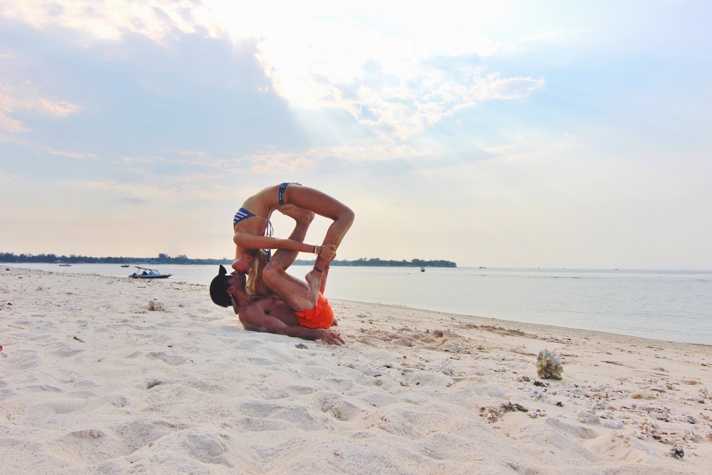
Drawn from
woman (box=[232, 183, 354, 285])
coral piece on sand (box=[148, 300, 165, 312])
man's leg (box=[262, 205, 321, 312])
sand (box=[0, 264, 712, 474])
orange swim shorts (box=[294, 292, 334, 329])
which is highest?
woman (box=[232, 183, 354, 285])

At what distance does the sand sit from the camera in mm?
1927

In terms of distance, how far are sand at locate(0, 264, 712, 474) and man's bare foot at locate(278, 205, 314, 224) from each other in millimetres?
1499

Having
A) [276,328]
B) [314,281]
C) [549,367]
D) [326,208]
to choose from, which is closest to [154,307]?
[276,328]

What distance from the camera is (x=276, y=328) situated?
17.1 ft

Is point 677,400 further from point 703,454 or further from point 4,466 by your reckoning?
point 4,466

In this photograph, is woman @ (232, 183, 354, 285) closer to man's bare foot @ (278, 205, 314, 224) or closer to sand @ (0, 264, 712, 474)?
man's bare foot @ (278, 205, 314, 224)

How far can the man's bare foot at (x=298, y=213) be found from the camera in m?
5.36

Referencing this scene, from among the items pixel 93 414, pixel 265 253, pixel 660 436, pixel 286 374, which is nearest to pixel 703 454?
pixel 660 436

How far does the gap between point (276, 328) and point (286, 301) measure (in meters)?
0.37

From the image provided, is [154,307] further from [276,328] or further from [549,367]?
[549,367]

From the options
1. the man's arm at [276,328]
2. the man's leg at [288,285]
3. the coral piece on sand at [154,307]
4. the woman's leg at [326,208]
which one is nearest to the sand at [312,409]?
the man's arm at [276,328]

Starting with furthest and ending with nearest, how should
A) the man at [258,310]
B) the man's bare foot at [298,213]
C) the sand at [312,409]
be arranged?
1. the man's bare foot at [298,213]
2. the man at [258,310]
3. the sand at [312,409]

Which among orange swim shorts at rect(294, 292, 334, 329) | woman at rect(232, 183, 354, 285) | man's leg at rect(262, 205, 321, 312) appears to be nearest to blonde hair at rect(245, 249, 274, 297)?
woman at rect(232, 183, 354, 285)

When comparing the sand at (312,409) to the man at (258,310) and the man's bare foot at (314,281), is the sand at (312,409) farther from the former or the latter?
the man's bare foot at (314,281)
